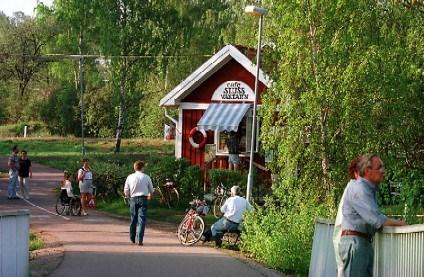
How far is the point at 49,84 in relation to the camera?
2544 inches

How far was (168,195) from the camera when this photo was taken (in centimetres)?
2377

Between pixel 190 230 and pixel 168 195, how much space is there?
297 inches

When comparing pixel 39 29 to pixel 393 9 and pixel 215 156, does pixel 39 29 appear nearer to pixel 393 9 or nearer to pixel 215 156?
pixel 215 156

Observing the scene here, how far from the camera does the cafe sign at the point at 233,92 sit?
2605cm

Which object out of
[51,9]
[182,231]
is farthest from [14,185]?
[51,9]

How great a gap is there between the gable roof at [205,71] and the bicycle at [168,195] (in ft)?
12.9

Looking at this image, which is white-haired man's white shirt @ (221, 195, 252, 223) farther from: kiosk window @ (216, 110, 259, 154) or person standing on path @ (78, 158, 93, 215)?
kiosk window @ (216, 110, 259, 154)

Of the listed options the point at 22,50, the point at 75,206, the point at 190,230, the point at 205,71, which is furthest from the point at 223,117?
the point at 22,50

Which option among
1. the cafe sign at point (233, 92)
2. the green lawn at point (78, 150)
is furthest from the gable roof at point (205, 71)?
the green lawn at point (78, 150)

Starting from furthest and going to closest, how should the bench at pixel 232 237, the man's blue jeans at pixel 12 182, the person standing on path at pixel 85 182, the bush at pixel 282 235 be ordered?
1. the man's blue jeans at pixel 12 182
2. the person standing on path at pixel 85 182
3. the bench at pixel 232 237
4. the bush at pixel 282 235

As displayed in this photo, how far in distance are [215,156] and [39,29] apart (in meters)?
43.4

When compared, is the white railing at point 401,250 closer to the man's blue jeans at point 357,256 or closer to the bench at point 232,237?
the man's blue jeans at point 357,256

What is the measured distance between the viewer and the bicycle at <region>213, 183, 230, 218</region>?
22.5 metres

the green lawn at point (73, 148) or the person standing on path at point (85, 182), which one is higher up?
the green lawn at point (73, 148)
